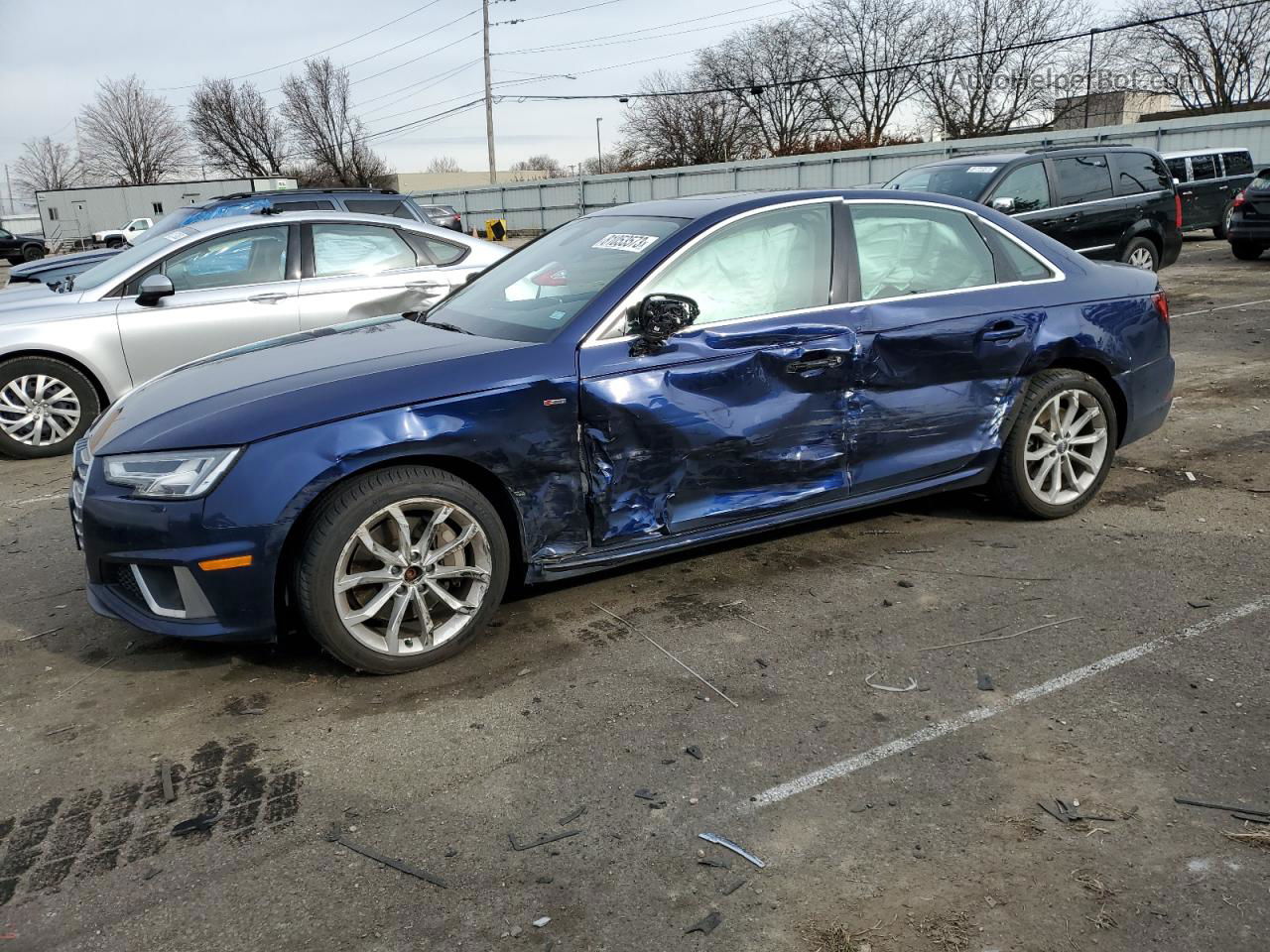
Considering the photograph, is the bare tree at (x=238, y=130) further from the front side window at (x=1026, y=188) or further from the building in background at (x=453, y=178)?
the front side window at (x=1026, y=188)

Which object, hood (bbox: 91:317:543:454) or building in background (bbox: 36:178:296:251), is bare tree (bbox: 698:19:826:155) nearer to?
building in background (bbox: 36:178:296:251)

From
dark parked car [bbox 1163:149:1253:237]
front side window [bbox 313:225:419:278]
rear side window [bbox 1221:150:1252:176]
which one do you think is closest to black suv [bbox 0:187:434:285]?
front side window [bbox 313:225:419:278]

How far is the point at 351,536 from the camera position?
357 centimetres

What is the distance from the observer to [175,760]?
3.27m

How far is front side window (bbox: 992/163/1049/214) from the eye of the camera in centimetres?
1161

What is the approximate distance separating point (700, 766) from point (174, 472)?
201cm

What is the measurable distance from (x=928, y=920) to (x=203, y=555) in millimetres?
2483

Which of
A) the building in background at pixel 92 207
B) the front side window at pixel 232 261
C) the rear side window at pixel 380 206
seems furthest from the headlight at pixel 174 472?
the building in background at pixel 92 207

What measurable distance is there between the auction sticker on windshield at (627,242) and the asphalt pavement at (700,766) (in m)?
1.44

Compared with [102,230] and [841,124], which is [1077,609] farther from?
[841,124]

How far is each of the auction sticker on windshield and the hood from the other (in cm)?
A: 72

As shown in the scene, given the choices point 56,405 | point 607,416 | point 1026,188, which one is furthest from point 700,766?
point 1026,188

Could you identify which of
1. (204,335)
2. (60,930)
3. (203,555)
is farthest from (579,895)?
(204,335)

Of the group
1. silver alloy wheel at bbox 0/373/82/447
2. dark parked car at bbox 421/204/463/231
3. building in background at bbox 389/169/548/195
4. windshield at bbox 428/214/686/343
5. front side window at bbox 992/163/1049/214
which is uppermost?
building in background at bbox 389/169/548/195
